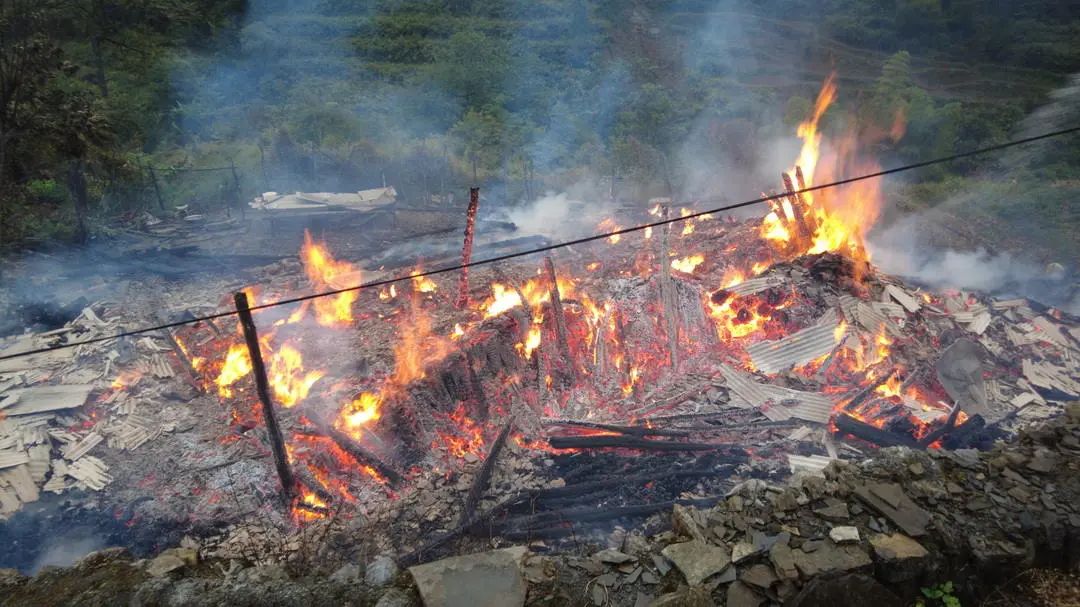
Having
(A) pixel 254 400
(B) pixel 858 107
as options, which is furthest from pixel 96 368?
(B) pixel 858 107

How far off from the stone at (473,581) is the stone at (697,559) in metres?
1.54

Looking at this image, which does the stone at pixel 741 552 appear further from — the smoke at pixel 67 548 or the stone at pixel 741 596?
the smoke at pixel 67 548

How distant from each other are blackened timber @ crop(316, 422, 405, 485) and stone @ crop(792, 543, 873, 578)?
5513 millimetres

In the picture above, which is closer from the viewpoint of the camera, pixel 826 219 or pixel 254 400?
pixel 254 400

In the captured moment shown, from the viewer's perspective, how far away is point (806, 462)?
8.45m

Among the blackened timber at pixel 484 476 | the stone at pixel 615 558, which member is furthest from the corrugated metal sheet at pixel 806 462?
the blackened timber at pixel 484 476

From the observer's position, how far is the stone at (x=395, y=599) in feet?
16.0

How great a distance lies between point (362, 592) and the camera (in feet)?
16.6

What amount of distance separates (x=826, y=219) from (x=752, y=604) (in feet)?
37.7

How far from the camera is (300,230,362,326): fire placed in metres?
11.7

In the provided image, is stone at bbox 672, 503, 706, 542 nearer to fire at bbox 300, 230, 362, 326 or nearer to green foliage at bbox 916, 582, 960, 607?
green foliage at bbox 916, 582, 960, 607

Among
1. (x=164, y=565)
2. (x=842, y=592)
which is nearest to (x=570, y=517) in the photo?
(x=842, y=592)

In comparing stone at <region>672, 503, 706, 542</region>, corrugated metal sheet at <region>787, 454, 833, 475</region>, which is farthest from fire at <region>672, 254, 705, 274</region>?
stone at <region>672, 503, 706, 542</region>

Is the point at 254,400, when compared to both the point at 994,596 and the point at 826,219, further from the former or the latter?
the point at 826,219
